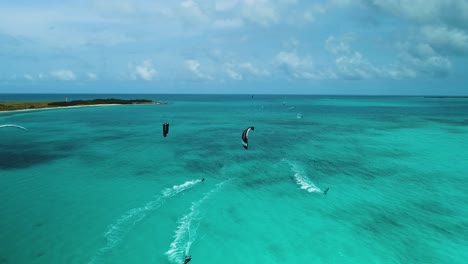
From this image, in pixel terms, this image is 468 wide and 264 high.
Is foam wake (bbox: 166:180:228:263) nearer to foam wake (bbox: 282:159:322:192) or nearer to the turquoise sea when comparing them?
the turquoise sea

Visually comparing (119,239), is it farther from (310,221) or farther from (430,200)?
(430,200)

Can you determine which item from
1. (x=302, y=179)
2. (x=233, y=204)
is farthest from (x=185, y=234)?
(x=302, y=179)

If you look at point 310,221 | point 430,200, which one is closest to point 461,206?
point 430,200

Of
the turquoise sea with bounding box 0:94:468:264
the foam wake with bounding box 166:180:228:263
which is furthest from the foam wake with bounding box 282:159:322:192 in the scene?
the foam wake with bounding box 166:180:228:263

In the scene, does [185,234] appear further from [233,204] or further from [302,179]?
[302,179]

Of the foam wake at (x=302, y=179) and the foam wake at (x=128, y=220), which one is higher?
the foam wake at (x=302, y=179)

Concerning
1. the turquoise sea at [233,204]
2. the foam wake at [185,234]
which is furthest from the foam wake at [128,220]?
the foam wake at [185,234]

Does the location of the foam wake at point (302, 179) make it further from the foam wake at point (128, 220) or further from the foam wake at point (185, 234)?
the foam wake at point (128, 220)
